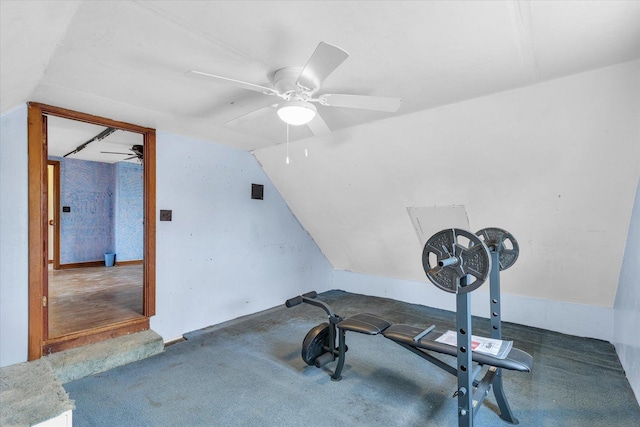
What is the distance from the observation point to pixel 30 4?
3.85ft

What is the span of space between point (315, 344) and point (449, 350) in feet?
3.63

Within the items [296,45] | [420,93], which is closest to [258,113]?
[296,45]

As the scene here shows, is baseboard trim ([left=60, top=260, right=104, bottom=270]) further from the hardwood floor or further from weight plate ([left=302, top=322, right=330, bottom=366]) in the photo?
weight plate ([left=302, top=322, right=330, bottom=366])

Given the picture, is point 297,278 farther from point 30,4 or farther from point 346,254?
point 30,4

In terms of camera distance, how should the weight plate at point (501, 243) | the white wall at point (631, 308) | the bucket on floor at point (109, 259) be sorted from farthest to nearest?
the bucket on floor at point (109, 259) → the white wall at point (631, 308) → the weight plate at point (501, 243)

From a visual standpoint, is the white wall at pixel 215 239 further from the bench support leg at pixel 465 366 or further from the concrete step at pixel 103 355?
the bench support leg at pixel 465 366

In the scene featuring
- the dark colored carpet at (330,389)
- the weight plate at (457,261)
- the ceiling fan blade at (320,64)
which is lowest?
the dark colored carpet at (330,389)

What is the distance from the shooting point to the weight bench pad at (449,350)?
167 centimetres

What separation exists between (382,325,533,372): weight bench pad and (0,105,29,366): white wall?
2713mm

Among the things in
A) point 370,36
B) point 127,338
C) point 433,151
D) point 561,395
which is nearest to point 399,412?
point 561,395

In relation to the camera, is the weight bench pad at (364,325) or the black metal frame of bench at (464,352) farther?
the weight bench pad at (364,325)

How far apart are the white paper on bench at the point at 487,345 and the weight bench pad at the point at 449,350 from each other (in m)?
0.03

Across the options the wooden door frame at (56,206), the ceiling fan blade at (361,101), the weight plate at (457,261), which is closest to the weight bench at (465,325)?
the weight plate at (457,261)

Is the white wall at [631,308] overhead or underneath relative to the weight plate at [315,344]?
overhead
